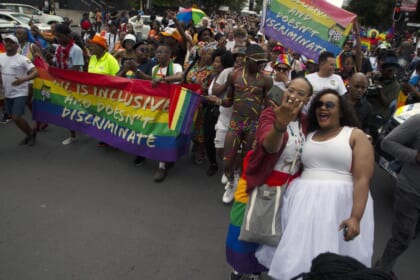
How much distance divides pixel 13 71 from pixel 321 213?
5137 mm

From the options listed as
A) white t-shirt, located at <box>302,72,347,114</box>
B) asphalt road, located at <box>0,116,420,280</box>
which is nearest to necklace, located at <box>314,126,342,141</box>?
asphalt road, located at <box>0,116,420,280</box>

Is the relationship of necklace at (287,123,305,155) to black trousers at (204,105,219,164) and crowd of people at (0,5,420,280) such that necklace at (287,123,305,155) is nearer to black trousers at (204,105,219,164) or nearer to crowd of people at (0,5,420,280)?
crowd of people at (0,5,420,280)

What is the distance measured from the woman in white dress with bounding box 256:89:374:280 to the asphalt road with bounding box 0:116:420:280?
45.4 inches

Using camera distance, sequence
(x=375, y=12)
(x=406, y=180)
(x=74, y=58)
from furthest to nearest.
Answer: (x=375, y=12) → (x=74, y=58) → (x=406, y=180)

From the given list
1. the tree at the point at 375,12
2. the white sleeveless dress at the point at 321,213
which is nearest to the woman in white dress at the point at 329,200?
the white sleeveless dress at the point at 321,213

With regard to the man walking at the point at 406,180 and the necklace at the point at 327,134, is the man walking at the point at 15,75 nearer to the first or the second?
the necklace at the point at 327,134

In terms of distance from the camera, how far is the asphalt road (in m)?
3.19

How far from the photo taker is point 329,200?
221cm

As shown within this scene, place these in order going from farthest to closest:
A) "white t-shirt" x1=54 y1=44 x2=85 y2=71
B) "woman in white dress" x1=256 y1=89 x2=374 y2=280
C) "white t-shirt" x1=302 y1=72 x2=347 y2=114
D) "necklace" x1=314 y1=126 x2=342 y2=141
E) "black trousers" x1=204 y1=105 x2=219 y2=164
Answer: "white t-shirt" x1=54 y1=44 x2=85 y2=71, "black trousers" x1=204 y1=105 x2=219 y2=164, "white t-shirt" x1=302 y1=72 x2=347 y2=114, "necklace" x1=314 y1=126 x2=342 y2=141, "woman in white dress" x1=256 y1=89 x2=374 y2=280

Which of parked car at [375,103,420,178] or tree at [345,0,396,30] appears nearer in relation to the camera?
parked car at [375,103,420,178]

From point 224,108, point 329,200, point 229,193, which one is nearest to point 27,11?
point 224,108

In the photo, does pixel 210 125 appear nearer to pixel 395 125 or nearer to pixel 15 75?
pixel 395 125

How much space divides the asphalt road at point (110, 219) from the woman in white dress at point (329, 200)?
1153 millimetres

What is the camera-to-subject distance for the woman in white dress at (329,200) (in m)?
2.18
